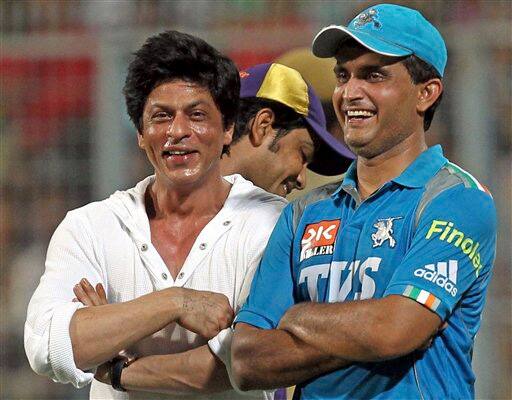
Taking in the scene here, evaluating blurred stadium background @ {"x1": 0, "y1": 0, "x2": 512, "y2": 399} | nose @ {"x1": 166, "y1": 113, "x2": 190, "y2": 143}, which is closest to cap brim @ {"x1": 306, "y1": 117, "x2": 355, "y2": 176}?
nose @ {"x1": 166, "y1": 113, "x2": 190, "y2": 143}

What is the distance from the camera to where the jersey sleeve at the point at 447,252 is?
298 centimetres

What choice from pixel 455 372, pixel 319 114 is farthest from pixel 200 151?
pixel 455 372

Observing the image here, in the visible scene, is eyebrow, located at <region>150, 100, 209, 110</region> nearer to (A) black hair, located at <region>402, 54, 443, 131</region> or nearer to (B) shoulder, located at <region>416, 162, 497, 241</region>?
(A) black hair, located at <region>402, 54, 443, 131</region>

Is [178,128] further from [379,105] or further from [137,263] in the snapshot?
[379,105]

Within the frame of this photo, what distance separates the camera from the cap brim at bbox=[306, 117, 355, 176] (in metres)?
4.32

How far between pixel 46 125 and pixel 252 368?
454 cm

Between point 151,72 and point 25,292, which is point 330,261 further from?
point 25,292

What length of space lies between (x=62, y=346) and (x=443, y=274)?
3.71ft

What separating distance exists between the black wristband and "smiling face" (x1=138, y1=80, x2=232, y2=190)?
57 centimetres

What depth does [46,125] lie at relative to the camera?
7395mm

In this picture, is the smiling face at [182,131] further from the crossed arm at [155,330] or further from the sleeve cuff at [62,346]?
the sleeve cuff at [62,346]

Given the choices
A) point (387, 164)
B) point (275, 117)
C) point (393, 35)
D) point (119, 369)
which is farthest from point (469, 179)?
point (275, 117)

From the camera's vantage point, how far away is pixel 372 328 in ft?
9.65

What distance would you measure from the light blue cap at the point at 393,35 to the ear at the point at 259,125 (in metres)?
0.95
